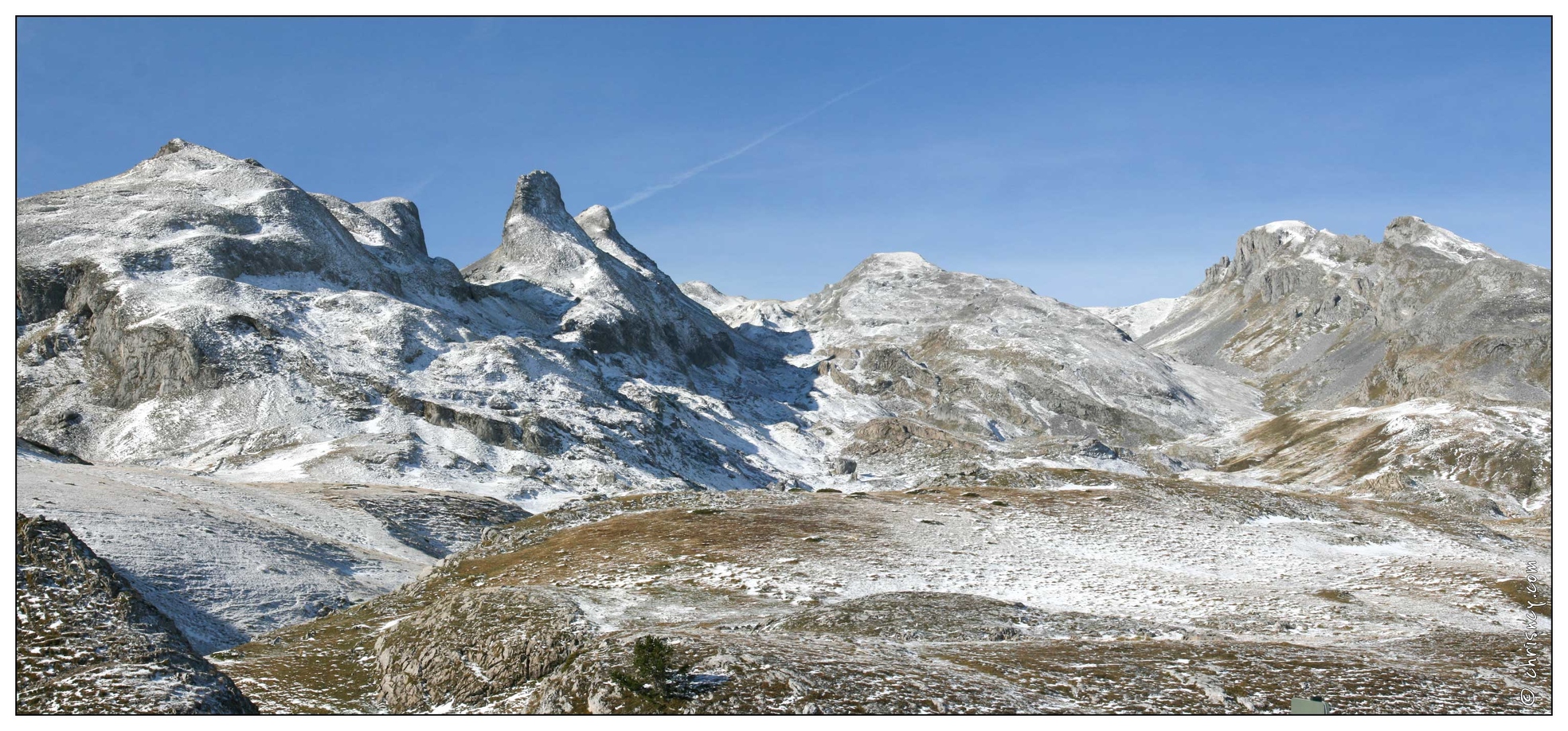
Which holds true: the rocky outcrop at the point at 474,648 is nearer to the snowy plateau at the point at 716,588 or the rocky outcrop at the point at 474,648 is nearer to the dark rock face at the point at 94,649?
the snowy plateau at the point at 716,588

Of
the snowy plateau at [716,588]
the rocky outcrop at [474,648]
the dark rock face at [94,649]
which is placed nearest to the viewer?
the dark rock face at [94,649]

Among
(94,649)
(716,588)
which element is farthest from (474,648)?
(716,588)

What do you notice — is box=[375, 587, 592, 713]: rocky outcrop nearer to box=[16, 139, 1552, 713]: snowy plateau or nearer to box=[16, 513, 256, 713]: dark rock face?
box=[16, 139, 1552, 713]: snowy plateau

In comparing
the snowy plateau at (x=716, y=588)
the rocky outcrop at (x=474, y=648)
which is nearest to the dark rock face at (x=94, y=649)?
the snowy plateau at (x=716, y=588)

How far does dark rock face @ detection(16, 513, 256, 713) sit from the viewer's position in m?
19.2

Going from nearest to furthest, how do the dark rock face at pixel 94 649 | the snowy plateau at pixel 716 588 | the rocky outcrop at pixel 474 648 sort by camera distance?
the dark rock face at pixel 94 649
the snowy plateau at pixel 716 588
the rocky outcrop at pixel 474 648

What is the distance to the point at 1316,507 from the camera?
61562mm

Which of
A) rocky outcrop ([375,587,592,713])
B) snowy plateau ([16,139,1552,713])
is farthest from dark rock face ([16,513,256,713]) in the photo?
rocky outcrop ([375,587,592,713])

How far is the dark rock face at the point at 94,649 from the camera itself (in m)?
19.2

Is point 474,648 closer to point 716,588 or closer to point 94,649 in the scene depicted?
point 94,649
